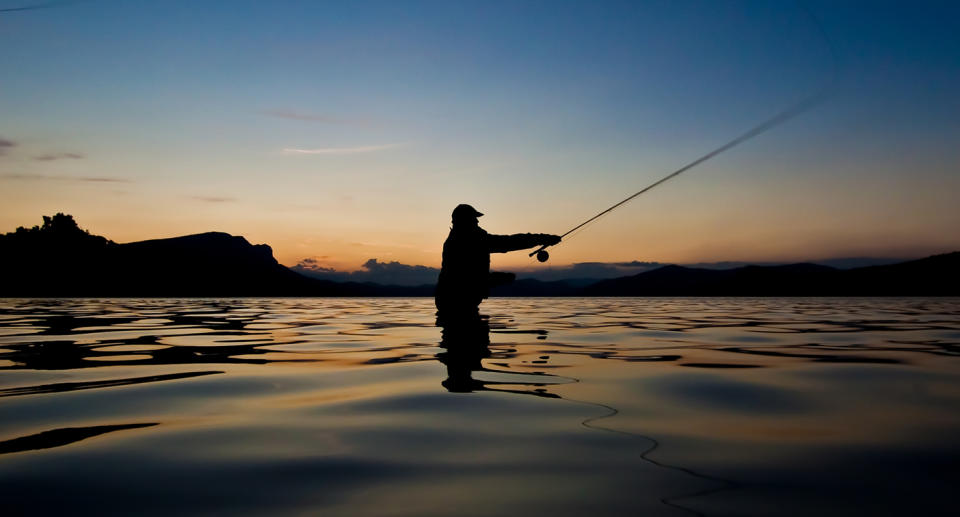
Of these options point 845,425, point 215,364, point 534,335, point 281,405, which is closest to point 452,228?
point 534,335

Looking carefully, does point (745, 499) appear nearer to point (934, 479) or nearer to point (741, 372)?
point (934, 479)

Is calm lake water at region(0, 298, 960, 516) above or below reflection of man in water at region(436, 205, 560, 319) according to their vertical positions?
below

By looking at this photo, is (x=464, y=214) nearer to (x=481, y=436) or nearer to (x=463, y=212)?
(x=463, y=212)

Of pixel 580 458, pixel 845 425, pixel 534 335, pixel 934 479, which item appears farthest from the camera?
pixel 534 335

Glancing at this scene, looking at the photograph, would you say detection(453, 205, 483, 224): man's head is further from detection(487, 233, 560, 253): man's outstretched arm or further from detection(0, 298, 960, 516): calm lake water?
detection(0, 298, 960, 516): calm lake water

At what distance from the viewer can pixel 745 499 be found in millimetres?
2646

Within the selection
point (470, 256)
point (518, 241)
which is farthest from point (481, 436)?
point (518, 241)

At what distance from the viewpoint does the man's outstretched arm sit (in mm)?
15609

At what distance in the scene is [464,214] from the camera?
15.1 meters

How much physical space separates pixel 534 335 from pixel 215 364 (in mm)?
7052

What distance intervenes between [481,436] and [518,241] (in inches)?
472

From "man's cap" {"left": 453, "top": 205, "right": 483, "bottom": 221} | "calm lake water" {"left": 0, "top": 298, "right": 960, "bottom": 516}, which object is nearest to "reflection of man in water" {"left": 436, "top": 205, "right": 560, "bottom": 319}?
"man's cap" {"left": 453, "top": 205, "right": 483, "bottom": 221}

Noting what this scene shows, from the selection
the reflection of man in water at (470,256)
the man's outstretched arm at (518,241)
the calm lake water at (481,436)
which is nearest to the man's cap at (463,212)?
the reflection of man in water at (470,256)

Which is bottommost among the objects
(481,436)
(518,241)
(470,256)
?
(481,436)
